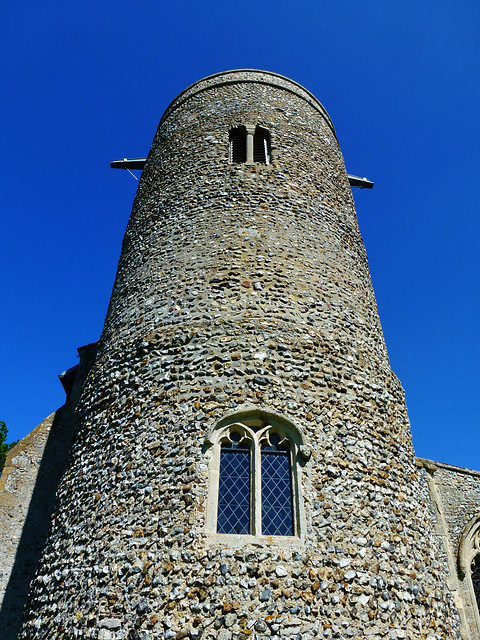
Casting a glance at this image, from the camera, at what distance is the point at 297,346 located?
6551mm

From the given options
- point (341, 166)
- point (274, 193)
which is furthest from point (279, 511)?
point (341, 166)

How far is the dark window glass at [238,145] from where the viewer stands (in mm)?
9625

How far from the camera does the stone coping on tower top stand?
1133 centimetres

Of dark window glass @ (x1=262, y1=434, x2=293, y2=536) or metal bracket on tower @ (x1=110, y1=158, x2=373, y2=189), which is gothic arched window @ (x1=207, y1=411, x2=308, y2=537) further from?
metal bracket on tower @ (x1=110, y1=158, x2=373, y2=189)

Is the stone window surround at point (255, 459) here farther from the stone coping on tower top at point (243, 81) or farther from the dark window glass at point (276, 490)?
the stone coping on tower top at point (243, 81)

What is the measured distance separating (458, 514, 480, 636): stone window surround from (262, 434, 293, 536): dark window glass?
5970mm

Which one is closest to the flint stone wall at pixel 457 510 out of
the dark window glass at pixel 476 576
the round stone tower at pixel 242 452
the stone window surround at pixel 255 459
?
the dark window glass at pixel 476 576

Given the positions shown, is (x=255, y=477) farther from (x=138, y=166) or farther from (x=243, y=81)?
(x=138, y=166)

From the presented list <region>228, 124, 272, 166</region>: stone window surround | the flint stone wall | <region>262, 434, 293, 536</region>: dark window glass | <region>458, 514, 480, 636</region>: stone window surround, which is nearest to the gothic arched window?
<region>262, 434, 293, 536</region>: dark window glass

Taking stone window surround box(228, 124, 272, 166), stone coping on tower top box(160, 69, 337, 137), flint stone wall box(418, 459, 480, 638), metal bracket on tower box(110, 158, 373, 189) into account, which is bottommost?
flint stone wall box(418, 459, 480, 638)

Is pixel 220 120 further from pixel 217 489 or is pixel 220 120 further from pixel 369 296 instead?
pixel 217 489

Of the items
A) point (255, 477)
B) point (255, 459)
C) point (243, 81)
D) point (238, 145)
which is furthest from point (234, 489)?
point (243, 81)

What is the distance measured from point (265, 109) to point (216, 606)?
32.1 feet

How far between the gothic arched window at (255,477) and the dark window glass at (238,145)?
596cm
